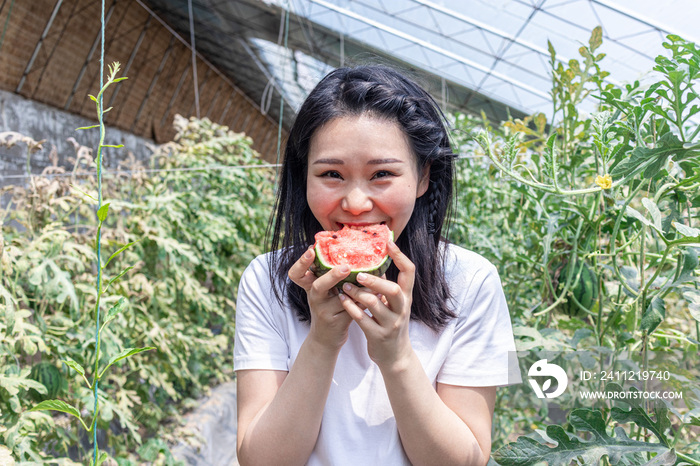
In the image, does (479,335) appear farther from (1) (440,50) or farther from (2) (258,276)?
(1) (440,50)

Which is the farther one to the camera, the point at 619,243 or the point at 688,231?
the point at 619,243

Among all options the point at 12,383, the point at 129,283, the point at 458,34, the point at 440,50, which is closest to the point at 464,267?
the point at 12,383

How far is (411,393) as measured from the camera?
34.5 inches

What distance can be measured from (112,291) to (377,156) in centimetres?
152

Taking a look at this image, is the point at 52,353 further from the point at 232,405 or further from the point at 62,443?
the point at 232,405

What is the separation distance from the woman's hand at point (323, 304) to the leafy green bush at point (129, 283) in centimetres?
25

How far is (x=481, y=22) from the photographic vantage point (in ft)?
19.7

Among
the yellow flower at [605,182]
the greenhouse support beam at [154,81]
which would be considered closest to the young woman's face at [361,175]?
the yellow flower at [605,182]

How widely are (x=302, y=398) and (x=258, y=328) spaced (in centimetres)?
20

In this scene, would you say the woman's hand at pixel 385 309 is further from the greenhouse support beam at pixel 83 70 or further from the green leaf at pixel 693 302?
the greenhouse support beam at pixel 83 70

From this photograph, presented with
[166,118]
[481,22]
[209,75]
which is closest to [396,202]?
[481,22]

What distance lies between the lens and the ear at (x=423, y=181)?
1.08 m

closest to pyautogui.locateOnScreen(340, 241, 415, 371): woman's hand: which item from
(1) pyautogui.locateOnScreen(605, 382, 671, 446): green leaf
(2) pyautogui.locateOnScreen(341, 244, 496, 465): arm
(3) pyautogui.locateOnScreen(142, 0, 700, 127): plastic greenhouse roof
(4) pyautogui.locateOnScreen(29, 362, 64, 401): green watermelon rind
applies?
(2) pyautogui.locateOnScreen(341, 244, 496, 465): arm

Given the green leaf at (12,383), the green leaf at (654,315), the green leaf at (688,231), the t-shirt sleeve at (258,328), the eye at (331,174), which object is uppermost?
the green leaf at (688,231)
